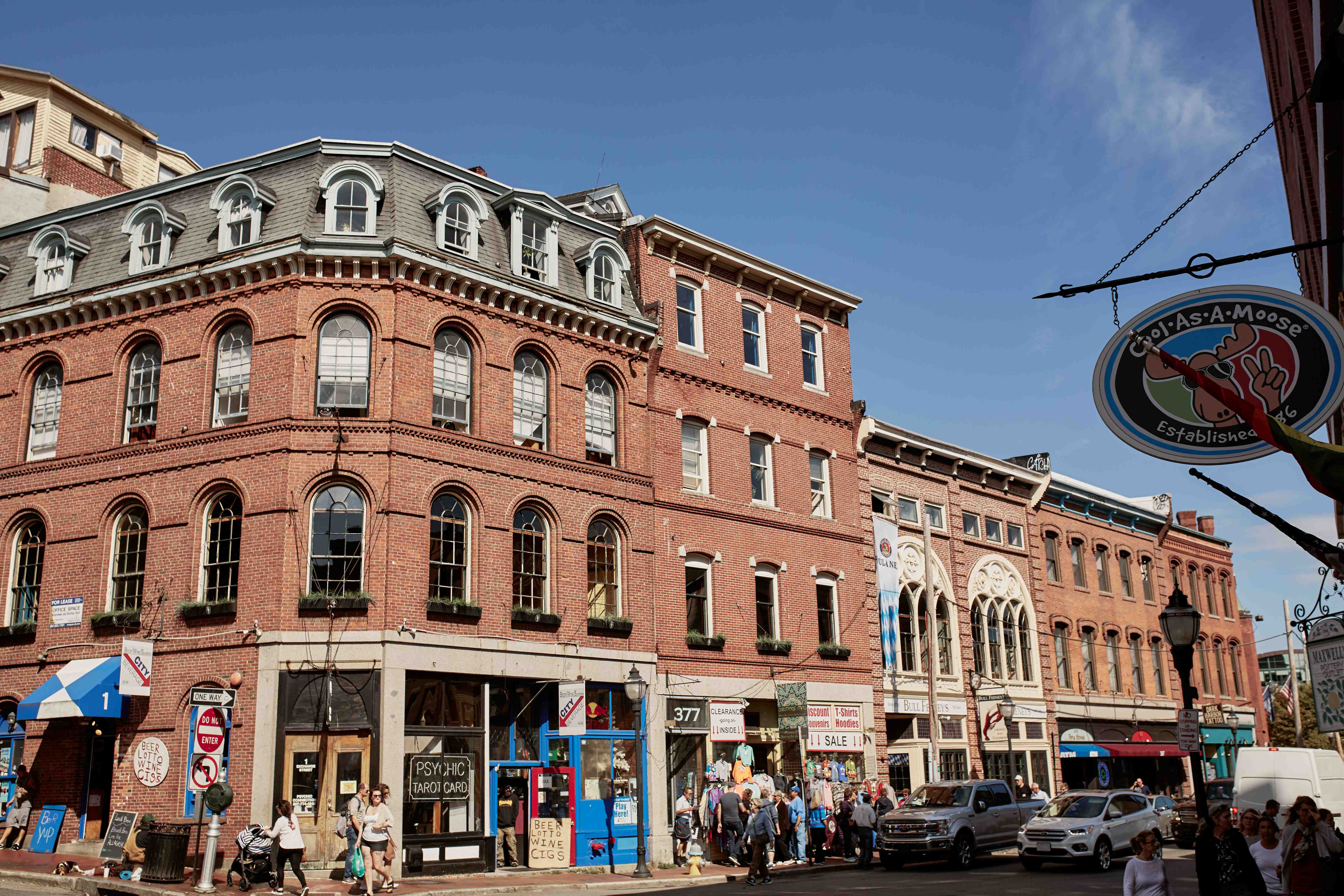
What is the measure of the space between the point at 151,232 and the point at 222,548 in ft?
25.1

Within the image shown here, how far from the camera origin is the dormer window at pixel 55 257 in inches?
1069

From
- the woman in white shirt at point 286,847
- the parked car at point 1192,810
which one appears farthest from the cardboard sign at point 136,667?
the parked car at point 1192,810

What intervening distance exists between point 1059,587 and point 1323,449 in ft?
126

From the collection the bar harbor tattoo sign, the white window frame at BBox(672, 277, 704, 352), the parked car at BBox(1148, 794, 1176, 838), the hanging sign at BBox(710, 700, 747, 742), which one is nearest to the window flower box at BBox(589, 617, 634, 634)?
the hanging sign at BBox(710, 700, 747, 742)

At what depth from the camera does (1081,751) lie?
41969 millimetres

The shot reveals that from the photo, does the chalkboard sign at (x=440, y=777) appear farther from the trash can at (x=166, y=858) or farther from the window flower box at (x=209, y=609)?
the window flower box at (x=209, y=609)

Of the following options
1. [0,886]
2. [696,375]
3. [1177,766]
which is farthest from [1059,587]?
[0,886]

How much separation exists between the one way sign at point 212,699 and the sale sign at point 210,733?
23 centimetres

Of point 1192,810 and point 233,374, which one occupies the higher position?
point 233,374

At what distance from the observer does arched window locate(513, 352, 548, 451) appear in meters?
26.5

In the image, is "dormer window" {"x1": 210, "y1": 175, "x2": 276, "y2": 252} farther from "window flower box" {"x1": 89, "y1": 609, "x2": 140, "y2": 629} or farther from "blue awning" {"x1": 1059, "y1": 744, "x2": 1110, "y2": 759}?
"blue awning" {"x1": 1059, "y1": 744, "x2": 1110, "y2": 759}

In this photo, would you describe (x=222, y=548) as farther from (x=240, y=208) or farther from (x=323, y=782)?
(x=240, y=208)

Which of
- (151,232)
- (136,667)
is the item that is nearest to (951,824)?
(136,667)

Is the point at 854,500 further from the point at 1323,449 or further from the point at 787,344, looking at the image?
the point at 1323,449
